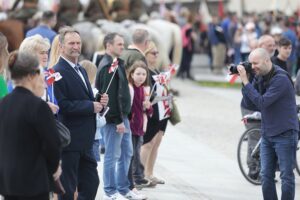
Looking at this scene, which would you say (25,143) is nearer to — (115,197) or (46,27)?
(115,197)

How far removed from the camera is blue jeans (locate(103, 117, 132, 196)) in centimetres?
900

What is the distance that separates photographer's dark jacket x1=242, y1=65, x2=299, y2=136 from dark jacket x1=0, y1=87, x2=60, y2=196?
8.81ft

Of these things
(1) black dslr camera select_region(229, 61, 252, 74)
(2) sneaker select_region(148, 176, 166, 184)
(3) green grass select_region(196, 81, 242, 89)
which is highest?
(1) black dslr camera select_region(229, 61, 252, 74)

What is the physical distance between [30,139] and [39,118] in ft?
0.54

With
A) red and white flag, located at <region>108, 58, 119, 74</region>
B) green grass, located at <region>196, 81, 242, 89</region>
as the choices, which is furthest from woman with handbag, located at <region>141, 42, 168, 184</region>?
green grass, located at <region>196, 81, 242, 89</region>

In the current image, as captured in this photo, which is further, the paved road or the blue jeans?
the paved road

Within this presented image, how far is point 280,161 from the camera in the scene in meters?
8.24

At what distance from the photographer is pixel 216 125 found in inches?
593

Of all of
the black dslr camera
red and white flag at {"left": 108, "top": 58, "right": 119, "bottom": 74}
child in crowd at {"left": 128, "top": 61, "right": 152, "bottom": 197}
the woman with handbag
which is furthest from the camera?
the woman with handbag

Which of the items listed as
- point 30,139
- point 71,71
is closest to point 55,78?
point 71,71

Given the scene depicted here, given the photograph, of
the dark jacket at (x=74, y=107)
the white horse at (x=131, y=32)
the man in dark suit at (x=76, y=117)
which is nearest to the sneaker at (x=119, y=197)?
the man in dark suit at (x=76, y=117)

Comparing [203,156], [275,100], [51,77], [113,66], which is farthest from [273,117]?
[203,156]

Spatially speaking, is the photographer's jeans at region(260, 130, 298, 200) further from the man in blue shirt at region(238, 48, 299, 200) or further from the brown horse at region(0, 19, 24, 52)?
the brown horse at region(0, 19, 24, 52)

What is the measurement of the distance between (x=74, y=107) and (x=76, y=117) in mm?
135
